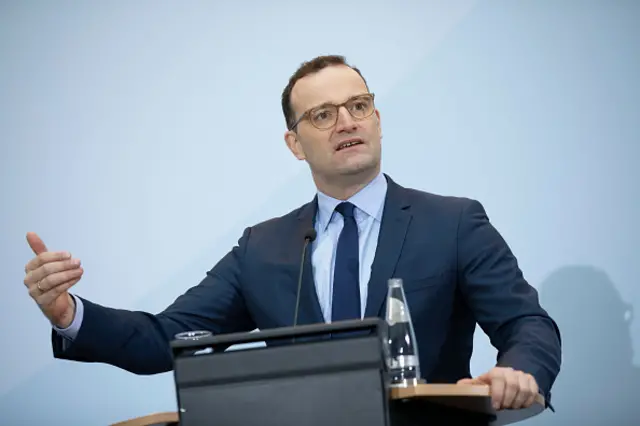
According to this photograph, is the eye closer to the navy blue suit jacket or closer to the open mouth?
the open mouth

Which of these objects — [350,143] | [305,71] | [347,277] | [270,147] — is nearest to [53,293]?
[347,277]

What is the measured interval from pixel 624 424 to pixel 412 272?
1249mm

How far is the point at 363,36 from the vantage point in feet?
12.9

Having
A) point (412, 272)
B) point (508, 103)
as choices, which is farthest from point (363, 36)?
point (412, 272)

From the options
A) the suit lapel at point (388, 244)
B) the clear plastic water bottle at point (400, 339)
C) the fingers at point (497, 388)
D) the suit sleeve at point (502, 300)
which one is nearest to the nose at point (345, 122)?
the suit lapel at point (388, 244)

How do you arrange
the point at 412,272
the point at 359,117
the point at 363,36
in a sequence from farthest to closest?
the point at 363,36, the point at 359,117, the point at 412,272

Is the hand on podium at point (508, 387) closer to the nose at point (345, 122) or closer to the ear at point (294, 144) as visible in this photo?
the nose at point (345, 122)

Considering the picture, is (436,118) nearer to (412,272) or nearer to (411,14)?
(411,14)

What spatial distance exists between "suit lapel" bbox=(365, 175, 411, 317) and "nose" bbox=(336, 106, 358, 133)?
26cm

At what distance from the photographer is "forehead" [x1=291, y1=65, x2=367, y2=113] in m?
3.26

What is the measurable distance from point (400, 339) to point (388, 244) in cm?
63

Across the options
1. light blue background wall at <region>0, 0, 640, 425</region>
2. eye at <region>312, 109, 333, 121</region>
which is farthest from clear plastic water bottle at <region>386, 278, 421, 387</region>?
light blue background wall at <region>0, 0, 640, 425</region>

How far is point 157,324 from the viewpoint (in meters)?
3.11

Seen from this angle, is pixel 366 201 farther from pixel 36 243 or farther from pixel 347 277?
pixel 36 243
